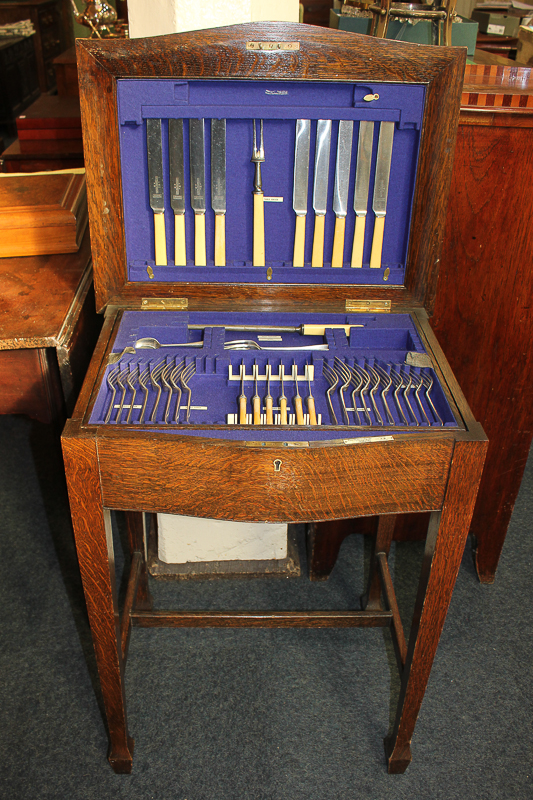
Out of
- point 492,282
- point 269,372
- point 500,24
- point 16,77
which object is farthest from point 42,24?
point 269,372

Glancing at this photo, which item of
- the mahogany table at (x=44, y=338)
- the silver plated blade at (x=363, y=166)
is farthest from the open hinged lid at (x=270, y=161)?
the mahogany table at (x=44, y=338)

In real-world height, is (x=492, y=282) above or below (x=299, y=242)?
below

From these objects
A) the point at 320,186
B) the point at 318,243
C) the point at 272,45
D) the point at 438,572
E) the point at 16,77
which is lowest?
the point at 438,572

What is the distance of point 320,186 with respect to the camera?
1.61 m

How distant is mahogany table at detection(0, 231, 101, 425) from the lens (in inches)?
63.6

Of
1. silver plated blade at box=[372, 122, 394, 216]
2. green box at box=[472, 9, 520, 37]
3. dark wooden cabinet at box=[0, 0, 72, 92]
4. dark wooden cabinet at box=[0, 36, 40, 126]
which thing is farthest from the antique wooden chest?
dark wooden cabinet at box=[0, 0, 72, 92]

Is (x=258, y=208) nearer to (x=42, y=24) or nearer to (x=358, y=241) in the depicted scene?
(x=358, y=241)

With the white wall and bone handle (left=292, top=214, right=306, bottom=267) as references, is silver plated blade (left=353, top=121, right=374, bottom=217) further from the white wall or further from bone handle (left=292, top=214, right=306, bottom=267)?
the white wall

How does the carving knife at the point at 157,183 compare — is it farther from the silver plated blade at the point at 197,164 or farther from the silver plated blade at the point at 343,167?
the silver plated blade at the point at 343,167

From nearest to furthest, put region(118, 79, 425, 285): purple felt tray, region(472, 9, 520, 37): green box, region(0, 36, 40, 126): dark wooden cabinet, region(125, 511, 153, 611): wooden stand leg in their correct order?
region(118, 79, 425, 285): purple felt tray → region(125, 511, 153, 611): wooden stand leg → region(472, 9, 520, 37): green box → region(0, 36, 40, 126): dark wooden cabinet

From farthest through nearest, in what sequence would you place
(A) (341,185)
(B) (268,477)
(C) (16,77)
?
(C) (16,77), (A) (341,185), (B) (268,477)

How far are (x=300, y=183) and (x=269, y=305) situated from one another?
0.29 meters

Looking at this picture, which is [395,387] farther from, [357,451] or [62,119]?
[62,119]

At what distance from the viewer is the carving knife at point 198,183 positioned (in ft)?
5.08
